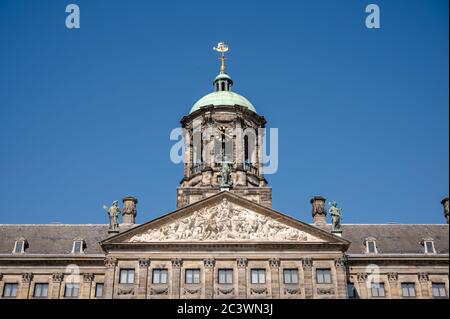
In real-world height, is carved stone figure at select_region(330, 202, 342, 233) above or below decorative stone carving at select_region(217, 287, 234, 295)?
above

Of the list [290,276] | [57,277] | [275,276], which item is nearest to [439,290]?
[290,276]

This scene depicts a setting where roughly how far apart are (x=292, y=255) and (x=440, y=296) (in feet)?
32.0

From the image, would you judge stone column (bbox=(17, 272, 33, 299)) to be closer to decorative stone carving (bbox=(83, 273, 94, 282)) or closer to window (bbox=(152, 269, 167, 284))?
decorative stone carving (bbox=(83, 273, 94, 282))

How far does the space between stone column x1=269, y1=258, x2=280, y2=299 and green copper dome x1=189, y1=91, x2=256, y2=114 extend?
12.6 meters

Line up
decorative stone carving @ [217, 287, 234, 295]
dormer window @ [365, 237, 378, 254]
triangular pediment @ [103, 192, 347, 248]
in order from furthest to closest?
1. dormer window @ [365, 237, 378, 254]
2. triangular pediment @ [103, 192, 347, 248]
3. decorative stone carving @ [217, 287, 234, 295]

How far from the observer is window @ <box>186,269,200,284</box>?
120ft

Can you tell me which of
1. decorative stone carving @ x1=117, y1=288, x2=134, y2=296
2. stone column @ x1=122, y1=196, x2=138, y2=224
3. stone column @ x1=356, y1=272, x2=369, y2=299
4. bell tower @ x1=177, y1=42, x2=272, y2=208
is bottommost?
decorative stone carving @ x1=117, y1=288, x2=134, y2=296

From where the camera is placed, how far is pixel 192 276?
120 ft

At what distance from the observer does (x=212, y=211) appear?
3816 centimetres

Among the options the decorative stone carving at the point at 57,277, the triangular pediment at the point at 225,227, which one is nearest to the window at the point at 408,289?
the triangular pediment at the point at 225,227

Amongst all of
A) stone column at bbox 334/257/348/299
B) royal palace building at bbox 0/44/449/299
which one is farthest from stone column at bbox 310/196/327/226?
stone column at bbox 334/257/348/299

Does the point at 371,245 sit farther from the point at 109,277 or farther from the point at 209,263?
the point at 109,277

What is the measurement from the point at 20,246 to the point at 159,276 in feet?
31.8
